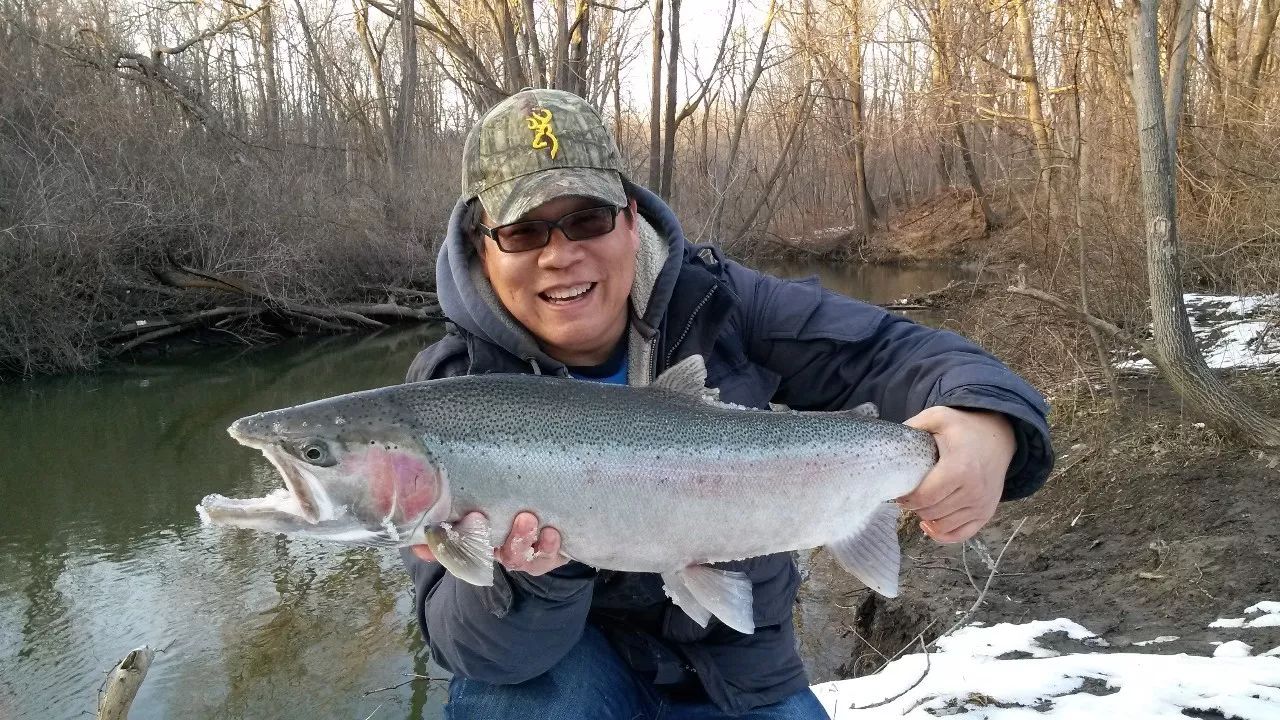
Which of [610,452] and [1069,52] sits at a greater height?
[1069,52]

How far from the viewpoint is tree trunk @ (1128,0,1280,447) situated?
5.96m

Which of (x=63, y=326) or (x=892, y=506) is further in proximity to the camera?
(x=63, y=326)

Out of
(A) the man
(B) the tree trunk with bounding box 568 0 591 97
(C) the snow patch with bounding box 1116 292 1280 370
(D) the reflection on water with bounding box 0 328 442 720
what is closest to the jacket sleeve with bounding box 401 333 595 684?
(A) the man

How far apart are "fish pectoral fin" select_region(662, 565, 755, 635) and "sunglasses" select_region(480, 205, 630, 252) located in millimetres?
1124

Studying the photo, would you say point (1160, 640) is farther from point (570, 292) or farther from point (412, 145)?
point (412, 145)

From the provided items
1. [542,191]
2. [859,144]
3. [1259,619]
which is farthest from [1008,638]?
[859,144]

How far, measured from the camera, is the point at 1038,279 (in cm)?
1059

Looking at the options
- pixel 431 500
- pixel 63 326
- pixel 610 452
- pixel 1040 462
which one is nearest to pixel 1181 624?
pixel 1040 462

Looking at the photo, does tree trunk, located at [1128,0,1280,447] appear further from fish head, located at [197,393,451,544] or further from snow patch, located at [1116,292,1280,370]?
fish head, located at [197,393,451,544]

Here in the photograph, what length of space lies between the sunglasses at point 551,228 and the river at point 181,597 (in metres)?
3.81

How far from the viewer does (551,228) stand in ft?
8.87

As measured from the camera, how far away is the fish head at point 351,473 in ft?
7.11

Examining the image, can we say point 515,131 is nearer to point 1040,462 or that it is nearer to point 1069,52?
point 1040,462

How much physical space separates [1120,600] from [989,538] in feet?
5.53
